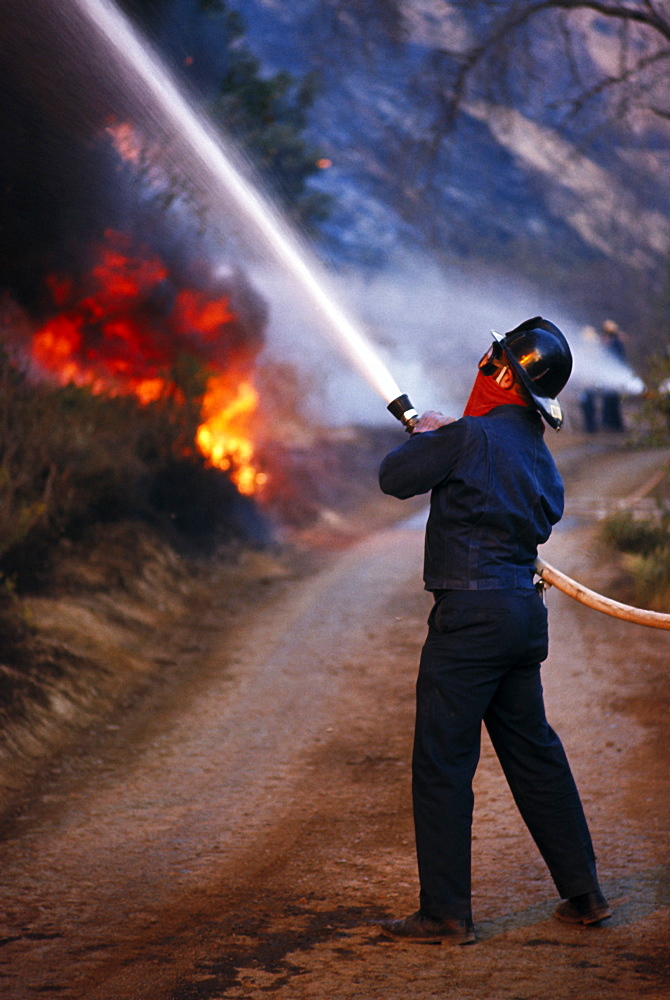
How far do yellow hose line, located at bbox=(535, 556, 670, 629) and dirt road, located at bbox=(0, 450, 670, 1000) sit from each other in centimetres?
100

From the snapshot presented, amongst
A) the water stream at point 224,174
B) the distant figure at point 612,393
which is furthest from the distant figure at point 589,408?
the water stream at point 224,174

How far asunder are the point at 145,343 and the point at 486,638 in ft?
34.2

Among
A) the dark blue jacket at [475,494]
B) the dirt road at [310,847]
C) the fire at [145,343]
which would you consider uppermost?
the fire at [145,343]

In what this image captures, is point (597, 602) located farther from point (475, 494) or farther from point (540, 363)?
point (540, 363)

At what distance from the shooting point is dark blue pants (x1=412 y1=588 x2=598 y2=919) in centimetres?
346

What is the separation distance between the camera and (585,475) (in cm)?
1702

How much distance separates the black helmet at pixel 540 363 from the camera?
360 centimetres

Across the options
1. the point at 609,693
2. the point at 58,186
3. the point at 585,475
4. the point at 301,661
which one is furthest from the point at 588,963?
the point at 585,475

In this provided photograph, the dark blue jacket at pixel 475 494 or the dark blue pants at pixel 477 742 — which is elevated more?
the dark blue jacket at pixel 475 494

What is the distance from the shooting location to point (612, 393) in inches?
958

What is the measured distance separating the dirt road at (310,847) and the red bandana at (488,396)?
185 centimetres

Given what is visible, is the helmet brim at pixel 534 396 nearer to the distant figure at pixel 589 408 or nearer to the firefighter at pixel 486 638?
the firefighter at pixel 486 638

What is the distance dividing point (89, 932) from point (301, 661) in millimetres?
3828

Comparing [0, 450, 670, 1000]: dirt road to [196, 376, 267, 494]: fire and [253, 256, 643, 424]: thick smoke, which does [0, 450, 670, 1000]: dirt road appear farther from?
[253, 256, 643, 424]: thick smoke
